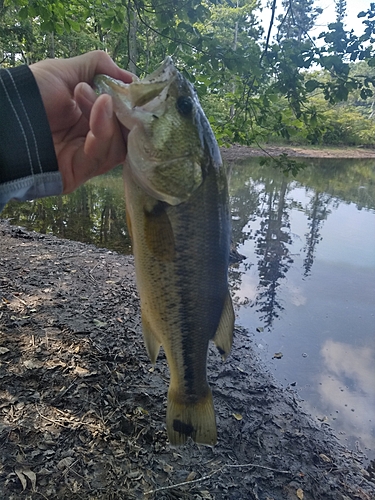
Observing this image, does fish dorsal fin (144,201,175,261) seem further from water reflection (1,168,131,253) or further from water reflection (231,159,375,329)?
water reflection (1,168,131,253)

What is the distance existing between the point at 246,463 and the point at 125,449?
1231 millimetres

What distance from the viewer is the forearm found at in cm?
191

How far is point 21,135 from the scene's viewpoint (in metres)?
1.94

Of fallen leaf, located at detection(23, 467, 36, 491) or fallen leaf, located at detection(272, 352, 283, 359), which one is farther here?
fallen leaf, located at detection(272, 352, 283, 359)

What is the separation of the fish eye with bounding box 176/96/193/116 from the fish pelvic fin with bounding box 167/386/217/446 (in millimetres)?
1685

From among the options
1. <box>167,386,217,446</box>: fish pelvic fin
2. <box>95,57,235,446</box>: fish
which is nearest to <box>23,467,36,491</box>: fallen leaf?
<box>167,386,217,446</box>: fish pelvic fin

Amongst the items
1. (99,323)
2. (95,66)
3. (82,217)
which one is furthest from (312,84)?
(82,217)

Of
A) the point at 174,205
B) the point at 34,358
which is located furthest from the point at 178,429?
the point at 34,358

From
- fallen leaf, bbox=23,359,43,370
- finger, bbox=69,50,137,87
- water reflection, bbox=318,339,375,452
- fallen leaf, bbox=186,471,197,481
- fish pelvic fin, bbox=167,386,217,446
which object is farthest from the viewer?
water reflection, bbox=318,339,375,452

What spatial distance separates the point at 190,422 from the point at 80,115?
208 centimetres

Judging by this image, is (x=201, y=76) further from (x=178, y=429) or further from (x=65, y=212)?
(x=65, y=212)

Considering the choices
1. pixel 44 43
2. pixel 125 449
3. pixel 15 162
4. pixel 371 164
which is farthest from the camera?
pixel 371 164

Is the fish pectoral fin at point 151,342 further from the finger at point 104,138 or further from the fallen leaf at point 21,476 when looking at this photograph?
the fallen leaf at point 21,476

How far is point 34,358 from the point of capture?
14.7 ft
